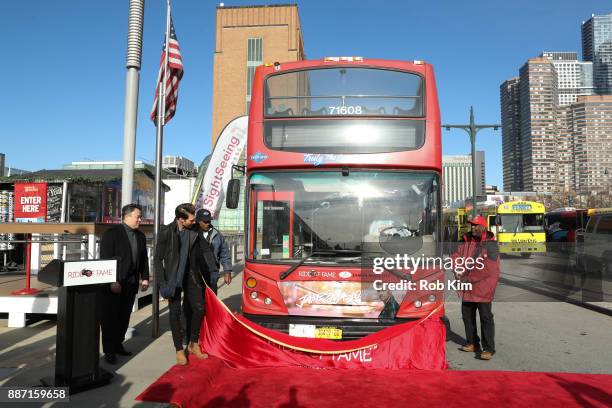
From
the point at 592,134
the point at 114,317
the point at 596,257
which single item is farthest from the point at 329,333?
the point at 592,134

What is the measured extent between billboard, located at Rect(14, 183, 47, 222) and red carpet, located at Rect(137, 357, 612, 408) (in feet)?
32.0

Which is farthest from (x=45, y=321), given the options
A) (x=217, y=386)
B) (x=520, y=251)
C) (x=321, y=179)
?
(x=520, y=251)

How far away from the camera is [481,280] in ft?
20.2

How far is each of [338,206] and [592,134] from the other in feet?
317

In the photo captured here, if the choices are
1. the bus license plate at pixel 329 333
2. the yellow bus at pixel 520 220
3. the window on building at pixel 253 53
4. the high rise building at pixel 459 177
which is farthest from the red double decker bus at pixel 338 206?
the window on building at pixel 253 53

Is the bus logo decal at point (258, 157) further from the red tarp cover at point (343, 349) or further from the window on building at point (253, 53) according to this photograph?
the window on building at point (253, 53)

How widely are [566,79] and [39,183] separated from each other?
185 meters

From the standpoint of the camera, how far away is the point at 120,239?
5.78 meters

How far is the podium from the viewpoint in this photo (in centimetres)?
451

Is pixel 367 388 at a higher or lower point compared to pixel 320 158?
lower

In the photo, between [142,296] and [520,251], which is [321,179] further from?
[142,296]

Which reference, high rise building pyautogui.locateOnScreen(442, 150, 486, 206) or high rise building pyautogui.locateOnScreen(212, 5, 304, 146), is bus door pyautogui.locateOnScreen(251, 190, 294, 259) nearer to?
high rise building pyautogui.locateOnScreen(442, 150, 486, 206)

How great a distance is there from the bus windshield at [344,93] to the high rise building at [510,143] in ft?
186

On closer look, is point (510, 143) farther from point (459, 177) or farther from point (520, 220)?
point (520, 220)
